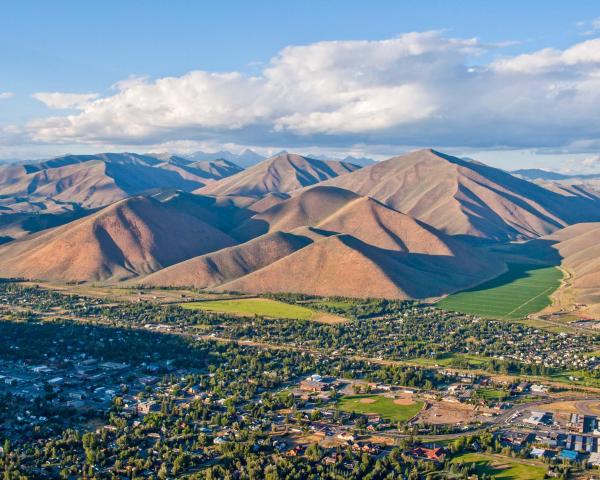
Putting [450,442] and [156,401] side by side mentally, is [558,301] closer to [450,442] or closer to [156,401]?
[450,442]

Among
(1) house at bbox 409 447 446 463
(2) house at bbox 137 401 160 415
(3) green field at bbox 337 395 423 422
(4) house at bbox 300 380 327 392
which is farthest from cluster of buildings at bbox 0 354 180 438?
(1) house at bbox 409 447 446 463

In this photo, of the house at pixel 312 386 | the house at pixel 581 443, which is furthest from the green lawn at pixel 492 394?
the house at pixel 312 386

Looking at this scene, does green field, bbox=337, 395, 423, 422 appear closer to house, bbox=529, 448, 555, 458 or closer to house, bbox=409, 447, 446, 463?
house, bbox=409, 447, 446, 463

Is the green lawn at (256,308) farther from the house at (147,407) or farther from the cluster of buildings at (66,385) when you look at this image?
the house at (147,407)

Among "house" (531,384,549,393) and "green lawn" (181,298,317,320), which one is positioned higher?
"green lawn" (181,298,317,320)

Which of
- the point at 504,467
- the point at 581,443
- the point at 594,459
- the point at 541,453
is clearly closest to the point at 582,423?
the point at 581,443

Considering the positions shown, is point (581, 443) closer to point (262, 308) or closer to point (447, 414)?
point (447, 414)
